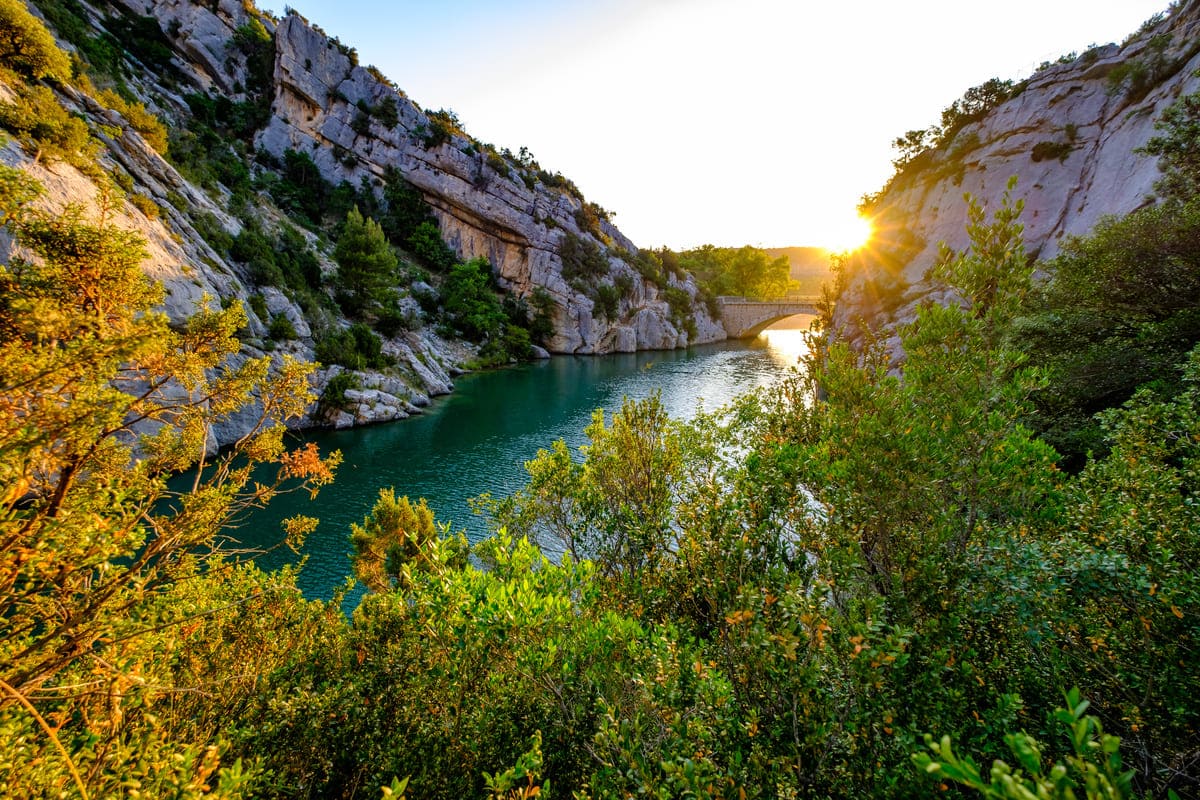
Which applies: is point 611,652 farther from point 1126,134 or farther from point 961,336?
point 1126,134

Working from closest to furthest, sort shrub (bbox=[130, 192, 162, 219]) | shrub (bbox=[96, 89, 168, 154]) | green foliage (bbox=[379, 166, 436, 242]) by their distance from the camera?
shrub (bbox=[130, 192, 162, 219])
shrub (bbox=[96, 89, 168, 154])
green foliage (bbox=[379, 166, 436, 242])

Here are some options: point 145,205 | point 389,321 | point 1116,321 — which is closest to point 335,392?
point 145,205

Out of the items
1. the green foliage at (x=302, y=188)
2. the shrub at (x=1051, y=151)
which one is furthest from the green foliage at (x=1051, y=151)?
the green foliage at (x=302, y=188)

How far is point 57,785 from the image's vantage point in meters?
3.08

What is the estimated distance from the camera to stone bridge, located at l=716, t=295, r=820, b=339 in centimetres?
7450

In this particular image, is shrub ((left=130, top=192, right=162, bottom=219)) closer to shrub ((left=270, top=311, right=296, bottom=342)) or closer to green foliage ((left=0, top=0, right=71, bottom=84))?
green foliage ((left=0, top=0, right=71, bottom=84))

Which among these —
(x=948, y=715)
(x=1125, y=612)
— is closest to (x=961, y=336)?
(x=1125, y=612)

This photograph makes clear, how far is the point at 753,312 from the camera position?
80000mm

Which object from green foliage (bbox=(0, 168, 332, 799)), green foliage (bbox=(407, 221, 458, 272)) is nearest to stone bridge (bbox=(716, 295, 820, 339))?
green foliage (bbox=(407, 221, 458, 272))

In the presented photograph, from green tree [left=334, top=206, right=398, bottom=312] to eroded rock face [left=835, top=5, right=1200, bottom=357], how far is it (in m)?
38.2

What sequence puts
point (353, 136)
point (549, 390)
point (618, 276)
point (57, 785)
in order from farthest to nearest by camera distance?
point (618, 276) < point (353, 136) < point (549, 390) < point (57, 785)

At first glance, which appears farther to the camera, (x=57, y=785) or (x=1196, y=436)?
(x=1196, y=436)

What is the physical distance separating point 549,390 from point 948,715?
129ft

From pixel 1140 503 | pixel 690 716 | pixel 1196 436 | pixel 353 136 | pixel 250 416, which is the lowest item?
pixel 250 416
